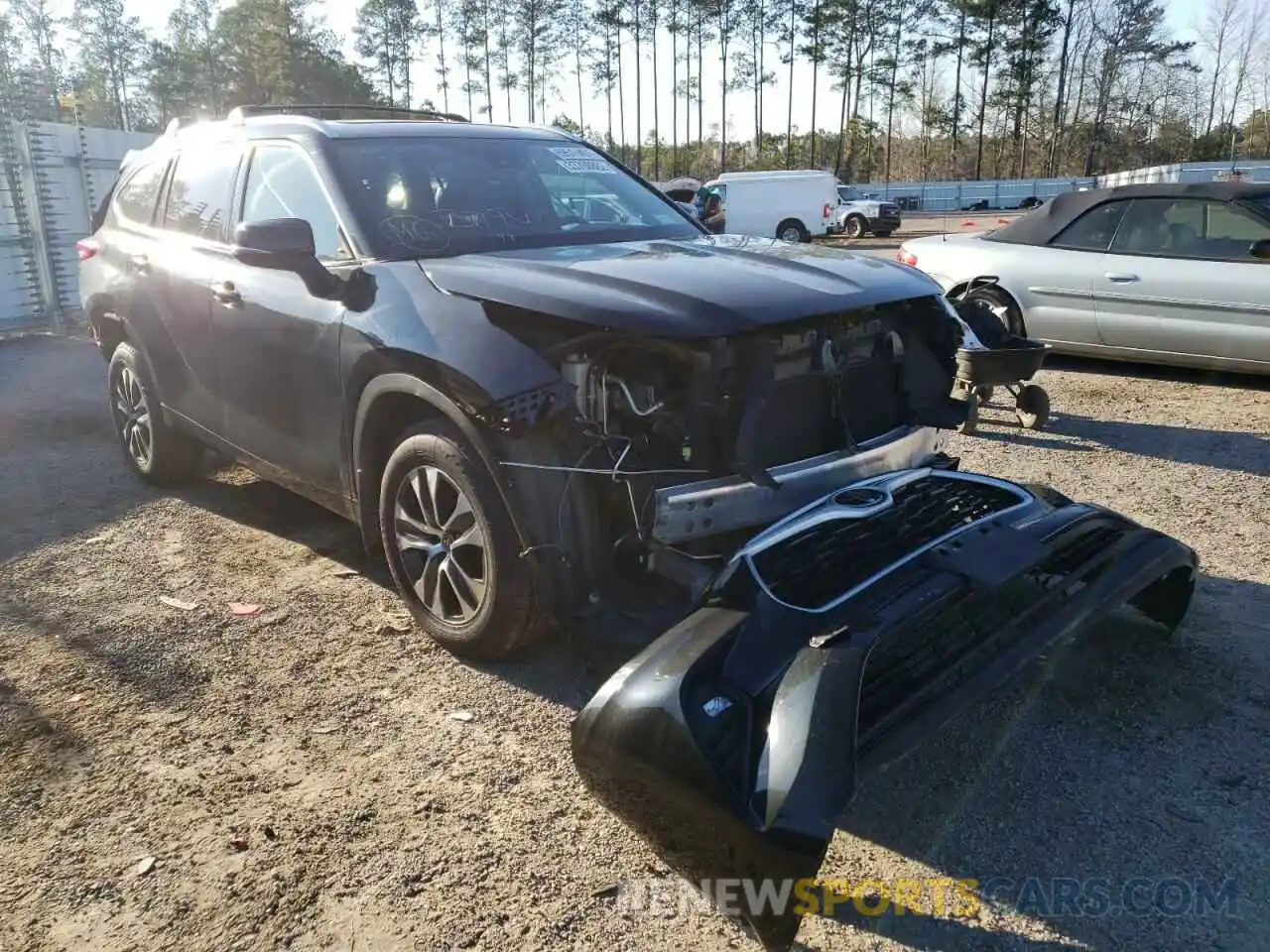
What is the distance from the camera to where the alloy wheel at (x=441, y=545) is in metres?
3.37

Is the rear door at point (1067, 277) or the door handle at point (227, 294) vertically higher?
the door handle at point (227, 294)

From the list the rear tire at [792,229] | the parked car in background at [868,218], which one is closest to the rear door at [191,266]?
the rear tire at [792,229]

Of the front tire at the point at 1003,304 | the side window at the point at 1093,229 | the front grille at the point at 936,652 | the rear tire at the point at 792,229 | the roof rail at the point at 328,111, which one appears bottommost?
the rear tire at the point at 792,229

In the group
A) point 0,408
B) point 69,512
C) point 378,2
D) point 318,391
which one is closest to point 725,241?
point 318,391

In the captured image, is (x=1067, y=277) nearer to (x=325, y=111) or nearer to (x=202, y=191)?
(x=325, y=111)

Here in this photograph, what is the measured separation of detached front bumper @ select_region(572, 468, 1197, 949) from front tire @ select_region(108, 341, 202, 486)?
3874 millimetres

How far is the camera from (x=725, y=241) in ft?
13.6

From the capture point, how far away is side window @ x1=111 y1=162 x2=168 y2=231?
17.3ft

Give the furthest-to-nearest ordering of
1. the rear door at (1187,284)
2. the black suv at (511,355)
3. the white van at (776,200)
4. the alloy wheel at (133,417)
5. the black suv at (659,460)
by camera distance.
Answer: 1. the white van at (776,200)
2. the rear door at (1187,284)
3. the alloy wheel at (133,417)
4. the black suv at (511,355)
5. the black suv at (659,460)

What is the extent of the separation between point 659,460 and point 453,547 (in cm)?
85

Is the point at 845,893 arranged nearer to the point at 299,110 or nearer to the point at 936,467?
the point at 936,467

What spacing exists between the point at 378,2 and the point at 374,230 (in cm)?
6210

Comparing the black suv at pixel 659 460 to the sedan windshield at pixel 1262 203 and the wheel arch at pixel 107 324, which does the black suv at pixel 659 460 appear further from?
the sedan windshield at pixel 1262 203

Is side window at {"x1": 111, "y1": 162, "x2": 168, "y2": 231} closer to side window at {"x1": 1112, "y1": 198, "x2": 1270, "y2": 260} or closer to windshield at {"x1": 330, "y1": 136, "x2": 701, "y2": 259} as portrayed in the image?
windshield at {"x1": 330, "y1": 136, "x2": 701, "y2": 259}
